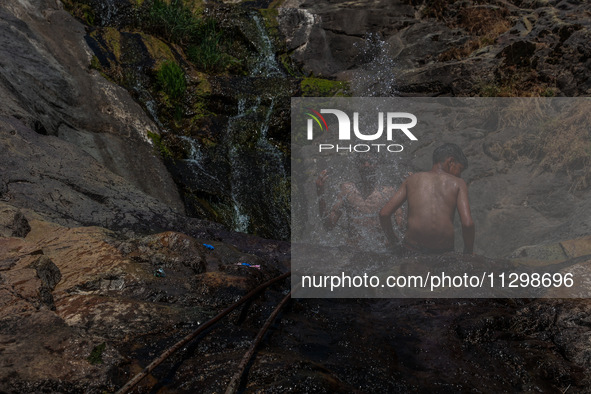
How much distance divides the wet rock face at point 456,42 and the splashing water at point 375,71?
4.8 inches

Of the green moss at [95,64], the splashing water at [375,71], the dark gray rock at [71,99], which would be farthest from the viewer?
the splashing water at [375,71]

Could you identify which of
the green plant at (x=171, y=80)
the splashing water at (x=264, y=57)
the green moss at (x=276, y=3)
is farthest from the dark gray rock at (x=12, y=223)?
the green moss at (x=276, y=3)

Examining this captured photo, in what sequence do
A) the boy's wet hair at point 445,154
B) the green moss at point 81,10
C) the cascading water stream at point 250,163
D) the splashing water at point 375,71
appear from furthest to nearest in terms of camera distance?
1. the splashing water at point 375,71
2. the green moss at point 81,10
3. the cascading water stream at point 250,163
4. the boy's wet hair at point 445,154

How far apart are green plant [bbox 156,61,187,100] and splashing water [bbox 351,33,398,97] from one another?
3999mm

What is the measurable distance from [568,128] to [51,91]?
29.9 feet

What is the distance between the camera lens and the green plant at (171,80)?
30.7 feet

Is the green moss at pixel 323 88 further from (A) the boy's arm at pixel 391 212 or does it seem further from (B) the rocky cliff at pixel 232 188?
(A) the boy's arm at pixel 391 212

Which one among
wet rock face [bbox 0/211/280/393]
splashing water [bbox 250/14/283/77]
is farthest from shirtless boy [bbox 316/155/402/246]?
splashing water [bbox 250/14/283/77]

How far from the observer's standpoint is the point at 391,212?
663 centimetres

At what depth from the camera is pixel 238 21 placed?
1207cm

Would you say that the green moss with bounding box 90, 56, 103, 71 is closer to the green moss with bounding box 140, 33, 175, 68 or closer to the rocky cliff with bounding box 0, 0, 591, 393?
the rocky cliff with bounding box 0, 0, 591, 393

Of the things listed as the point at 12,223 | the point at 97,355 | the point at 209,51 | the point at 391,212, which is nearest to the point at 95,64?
the point at 209,51

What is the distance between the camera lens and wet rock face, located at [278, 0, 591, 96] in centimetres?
1007

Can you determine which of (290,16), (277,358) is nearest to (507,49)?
(290,16)
